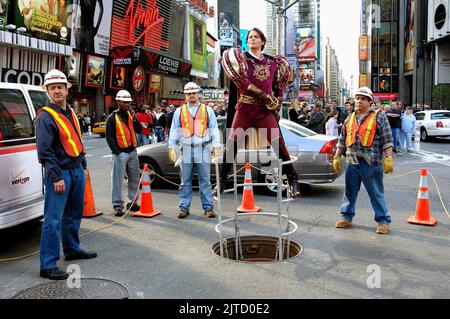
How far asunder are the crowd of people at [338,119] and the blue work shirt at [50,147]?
911cm

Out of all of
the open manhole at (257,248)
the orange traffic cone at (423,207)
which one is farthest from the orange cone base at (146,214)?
the orange traffic cone at (423,207)

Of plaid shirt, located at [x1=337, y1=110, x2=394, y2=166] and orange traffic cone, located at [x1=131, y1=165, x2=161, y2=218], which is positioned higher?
plaid shirt, located at [x1=337, y1=110, x2=394, y2=166]

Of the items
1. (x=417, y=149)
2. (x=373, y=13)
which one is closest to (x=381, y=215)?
(x=417, y=149)

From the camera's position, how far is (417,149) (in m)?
17.7

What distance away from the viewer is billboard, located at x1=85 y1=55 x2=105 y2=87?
3409cm

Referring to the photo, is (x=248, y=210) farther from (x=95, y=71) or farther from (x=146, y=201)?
(x=95, y=71)

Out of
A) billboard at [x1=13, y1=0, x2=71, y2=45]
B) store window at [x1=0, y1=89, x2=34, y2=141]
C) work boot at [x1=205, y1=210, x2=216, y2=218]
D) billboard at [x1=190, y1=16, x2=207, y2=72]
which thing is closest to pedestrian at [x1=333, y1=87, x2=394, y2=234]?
work boot at [x1=205, y1=210, x2=216, y2=218]

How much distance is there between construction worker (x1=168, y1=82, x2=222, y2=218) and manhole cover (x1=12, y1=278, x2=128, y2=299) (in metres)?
2.99

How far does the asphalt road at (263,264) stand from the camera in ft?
14.5

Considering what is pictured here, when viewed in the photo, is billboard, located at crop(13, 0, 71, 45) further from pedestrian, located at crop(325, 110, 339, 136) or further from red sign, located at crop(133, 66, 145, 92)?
pedestrian, located at crop(325, 110, 339, 136)

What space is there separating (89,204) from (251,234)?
2922mm

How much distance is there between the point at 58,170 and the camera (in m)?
4.83

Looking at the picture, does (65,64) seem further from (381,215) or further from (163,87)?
(381,215)
